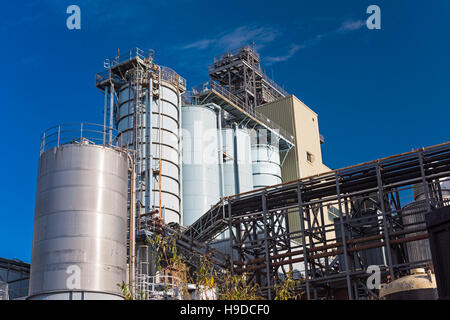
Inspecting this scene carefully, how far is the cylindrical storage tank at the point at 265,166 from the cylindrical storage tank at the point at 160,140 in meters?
9.57

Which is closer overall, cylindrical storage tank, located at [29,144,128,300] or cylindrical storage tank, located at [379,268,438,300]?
cylindrical storage tank, located at [379,268,438,300]

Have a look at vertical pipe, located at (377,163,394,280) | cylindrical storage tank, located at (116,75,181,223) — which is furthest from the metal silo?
vertical pipe, located at (377,163,394,280)

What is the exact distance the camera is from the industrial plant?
21.3m

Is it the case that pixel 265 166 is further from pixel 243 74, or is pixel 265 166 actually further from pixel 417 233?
pixel 417 233

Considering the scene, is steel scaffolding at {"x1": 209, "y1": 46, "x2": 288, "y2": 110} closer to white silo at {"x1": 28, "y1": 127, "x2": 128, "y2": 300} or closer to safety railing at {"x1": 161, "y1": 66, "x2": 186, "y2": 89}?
safety railing at {"x1": 161, "y1": 66, "x2": 186, "y2": 89}

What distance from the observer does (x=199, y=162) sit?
39.3m

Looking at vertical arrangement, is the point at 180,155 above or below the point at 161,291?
above

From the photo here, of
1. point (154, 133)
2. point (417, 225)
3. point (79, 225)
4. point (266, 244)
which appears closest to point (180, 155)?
point (154, 133)

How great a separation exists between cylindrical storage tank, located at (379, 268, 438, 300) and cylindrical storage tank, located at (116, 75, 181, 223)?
16353 mm

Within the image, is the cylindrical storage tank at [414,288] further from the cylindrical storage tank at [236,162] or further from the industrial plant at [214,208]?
the cylindrical storage tank at [236,162]

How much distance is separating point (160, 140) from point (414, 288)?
19.9 m

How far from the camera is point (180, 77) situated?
40.3m

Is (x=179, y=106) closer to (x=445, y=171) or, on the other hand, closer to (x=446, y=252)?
(x=445, y=171)

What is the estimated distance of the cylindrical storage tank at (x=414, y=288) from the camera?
1942 centimetres
